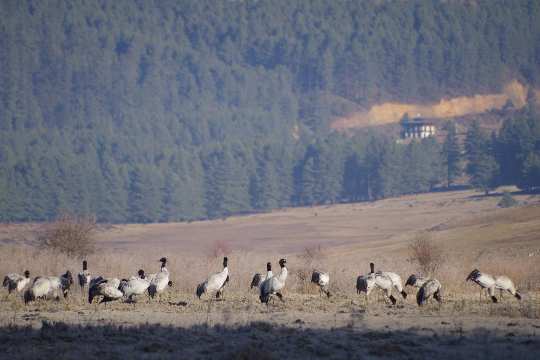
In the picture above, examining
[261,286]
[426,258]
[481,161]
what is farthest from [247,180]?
[261,286]

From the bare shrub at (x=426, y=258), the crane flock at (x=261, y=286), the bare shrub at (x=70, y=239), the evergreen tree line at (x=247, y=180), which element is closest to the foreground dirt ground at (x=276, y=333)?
the crane flock at (x=261, y=286)

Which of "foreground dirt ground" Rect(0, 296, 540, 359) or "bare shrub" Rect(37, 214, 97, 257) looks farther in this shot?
"bare shrub" Rect(37, 214, 97, 257)

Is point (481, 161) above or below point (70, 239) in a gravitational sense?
above

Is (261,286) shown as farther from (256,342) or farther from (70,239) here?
(70,239)

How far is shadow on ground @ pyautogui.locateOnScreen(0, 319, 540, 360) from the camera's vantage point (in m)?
18.1

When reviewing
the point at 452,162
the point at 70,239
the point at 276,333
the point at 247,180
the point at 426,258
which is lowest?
the point at 276,333

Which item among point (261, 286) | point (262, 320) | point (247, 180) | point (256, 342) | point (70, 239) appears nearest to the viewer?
point (256, 342)

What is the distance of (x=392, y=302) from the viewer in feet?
84.9

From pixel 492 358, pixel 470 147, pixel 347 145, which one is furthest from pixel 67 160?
pixel 492 358

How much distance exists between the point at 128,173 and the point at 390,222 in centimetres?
4691

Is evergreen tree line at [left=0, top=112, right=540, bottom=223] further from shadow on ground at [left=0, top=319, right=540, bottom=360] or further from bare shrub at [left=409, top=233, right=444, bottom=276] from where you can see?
shadow on ground at [left=0, top=319, right=540, bottom=360]

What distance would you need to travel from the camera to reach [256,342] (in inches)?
747

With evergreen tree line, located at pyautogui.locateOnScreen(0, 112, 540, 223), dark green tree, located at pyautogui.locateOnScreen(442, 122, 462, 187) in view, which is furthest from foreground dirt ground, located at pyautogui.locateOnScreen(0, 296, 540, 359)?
dark green tree, located at pyautogui.locateOnScreen(442, 122, 462, 187)

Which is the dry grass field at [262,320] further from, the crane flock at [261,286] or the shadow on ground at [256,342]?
the crane flock at [261,286]
